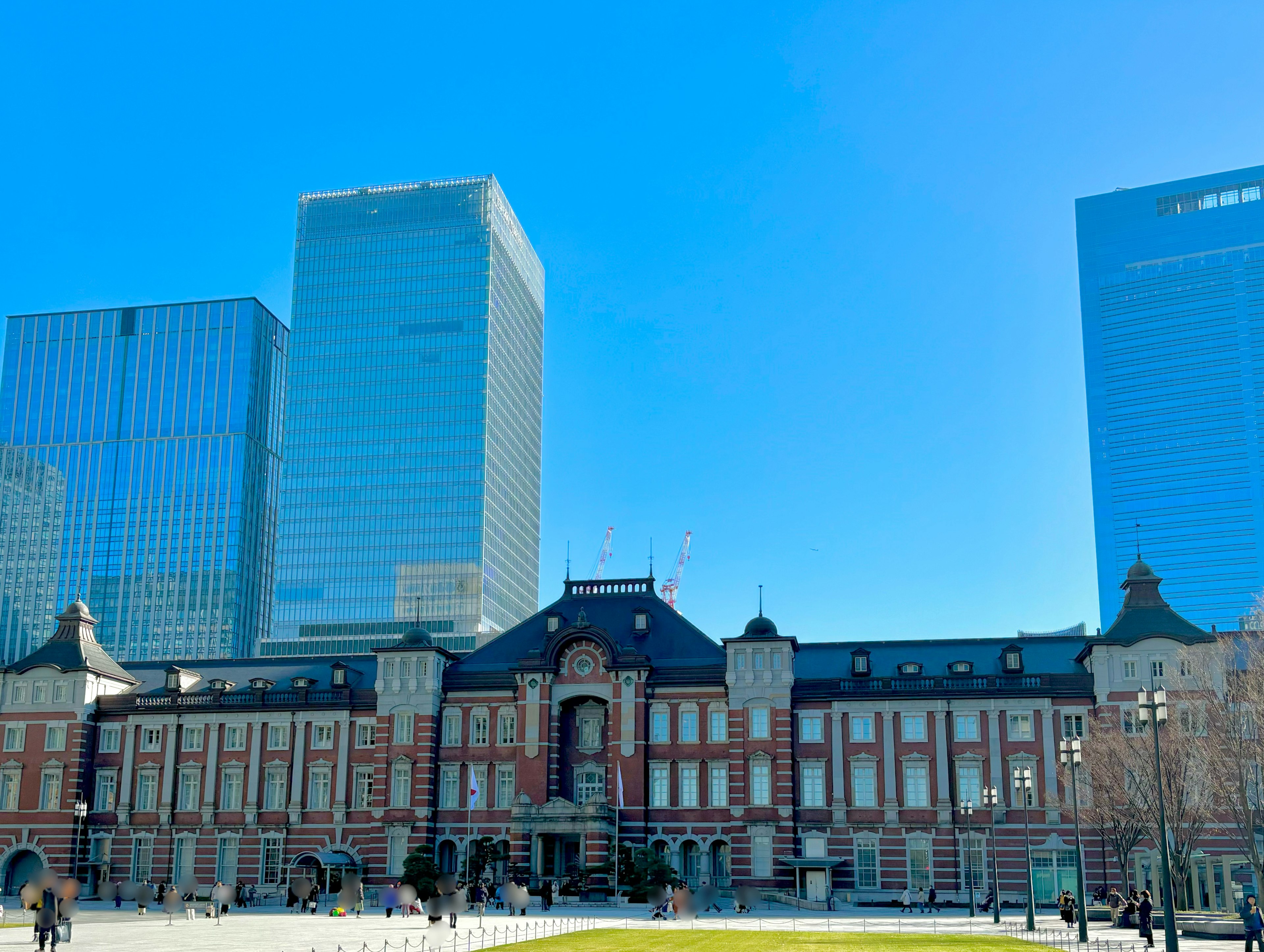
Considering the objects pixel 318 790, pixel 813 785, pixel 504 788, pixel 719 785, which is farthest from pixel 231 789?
pixel 813 785

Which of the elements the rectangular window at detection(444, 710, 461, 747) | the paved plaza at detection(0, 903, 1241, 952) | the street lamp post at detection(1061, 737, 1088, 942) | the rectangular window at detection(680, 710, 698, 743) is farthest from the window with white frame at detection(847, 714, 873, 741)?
the rectangular window at detection(444, 710, 461, 747)

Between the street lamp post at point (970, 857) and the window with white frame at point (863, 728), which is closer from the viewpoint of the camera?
the street lamp post at point (970, 857)

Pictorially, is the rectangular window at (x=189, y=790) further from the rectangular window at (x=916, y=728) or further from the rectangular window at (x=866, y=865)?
the rectangular window at (x=916, y=728)

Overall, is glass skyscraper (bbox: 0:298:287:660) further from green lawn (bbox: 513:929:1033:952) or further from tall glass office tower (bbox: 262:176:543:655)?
green lawn (bbox: 513:929:1033:952)

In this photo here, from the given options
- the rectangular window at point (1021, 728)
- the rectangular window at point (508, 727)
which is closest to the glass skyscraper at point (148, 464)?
the rectangular window at point (508, 727)

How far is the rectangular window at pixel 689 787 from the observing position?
78.6 m

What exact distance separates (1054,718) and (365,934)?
43633 millimetres

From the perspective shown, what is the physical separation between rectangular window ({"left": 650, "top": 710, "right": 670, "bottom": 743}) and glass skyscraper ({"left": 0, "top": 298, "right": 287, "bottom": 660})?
121305 millimetres

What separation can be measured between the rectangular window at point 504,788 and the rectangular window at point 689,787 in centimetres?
1039

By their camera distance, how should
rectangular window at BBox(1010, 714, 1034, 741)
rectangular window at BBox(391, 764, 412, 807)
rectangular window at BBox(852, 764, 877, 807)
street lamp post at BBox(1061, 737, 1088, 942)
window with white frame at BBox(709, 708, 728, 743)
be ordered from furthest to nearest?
rectangular window at BBox(391, 764, 412, 807) → window with white frame at BBox(709, 708, 728, 743) → rectangular window at BBox(852, 764, 877, 807) → rectangular window at BBox(1010, 714, 1034, 741) → street lamp post at BBox(1061, 737, 1088, 942)

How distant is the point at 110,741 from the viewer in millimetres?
86062

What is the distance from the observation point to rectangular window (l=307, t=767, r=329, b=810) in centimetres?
8256

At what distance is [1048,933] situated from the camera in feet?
169

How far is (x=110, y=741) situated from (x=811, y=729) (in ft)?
149
